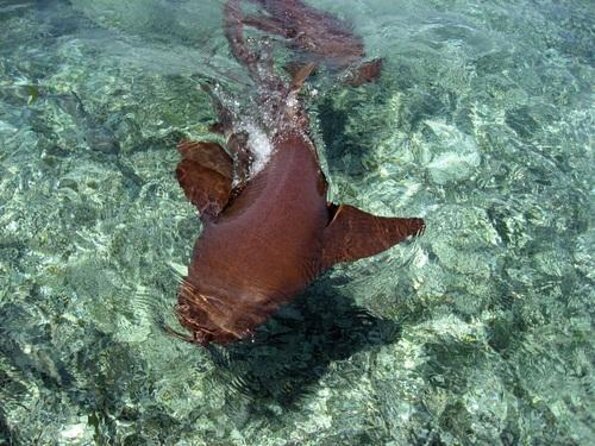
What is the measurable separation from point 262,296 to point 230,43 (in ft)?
12.4

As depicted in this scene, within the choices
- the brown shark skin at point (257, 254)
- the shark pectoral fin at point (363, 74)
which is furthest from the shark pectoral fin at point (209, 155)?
the shark pectoral fin at point (363, 74)

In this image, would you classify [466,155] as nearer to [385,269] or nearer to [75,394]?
[385,269]

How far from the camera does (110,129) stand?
16.6ft

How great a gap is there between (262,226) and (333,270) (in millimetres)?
691

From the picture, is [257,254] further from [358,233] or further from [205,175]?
[205,175]

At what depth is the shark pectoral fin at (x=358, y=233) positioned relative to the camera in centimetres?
394

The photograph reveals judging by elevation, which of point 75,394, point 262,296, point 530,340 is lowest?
point 75,394

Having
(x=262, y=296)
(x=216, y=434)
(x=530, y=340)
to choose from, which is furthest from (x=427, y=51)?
(x=216, y=434)

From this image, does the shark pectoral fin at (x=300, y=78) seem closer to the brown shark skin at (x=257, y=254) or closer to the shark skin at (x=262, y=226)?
the shark skin at (x=262, y=226)

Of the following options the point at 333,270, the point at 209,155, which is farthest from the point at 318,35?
the point at 333,270

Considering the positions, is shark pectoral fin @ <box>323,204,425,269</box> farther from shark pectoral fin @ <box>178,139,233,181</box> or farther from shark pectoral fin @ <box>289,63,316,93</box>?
shark pectoral fin @ <box>289,63,316,93</box>

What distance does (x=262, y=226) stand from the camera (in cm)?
355

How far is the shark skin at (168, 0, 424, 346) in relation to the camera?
10.7ft

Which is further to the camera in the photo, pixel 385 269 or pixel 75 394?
pixel 385 269
